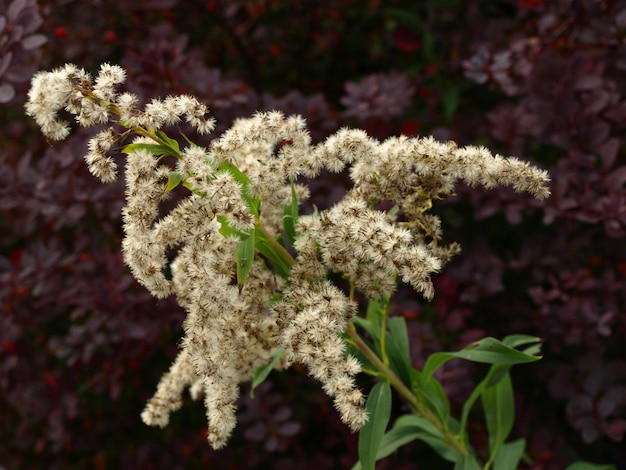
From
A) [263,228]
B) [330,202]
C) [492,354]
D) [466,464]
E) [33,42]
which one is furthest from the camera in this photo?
[330,202]

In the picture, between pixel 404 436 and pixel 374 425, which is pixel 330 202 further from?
pixel 374 425

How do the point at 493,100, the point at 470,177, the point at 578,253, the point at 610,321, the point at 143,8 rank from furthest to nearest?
1. the point at 493,100
2. the point at 143,8
3. the point at 578,253
4. the point at 610,321
5. the point at 470,177

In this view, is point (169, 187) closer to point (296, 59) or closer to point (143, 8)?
point (143, 8)

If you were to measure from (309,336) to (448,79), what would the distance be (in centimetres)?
212

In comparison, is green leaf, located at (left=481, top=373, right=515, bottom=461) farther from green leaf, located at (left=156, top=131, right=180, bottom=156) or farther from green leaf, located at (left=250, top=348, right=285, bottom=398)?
green leaf, located at (left=156, top=131, right=180, bottom=156)

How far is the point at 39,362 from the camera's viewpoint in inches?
115

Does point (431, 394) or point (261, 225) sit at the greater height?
point (261, 225)

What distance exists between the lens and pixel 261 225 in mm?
1567

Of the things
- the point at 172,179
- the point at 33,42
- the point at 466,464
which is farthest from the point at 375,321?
the point at 33,42

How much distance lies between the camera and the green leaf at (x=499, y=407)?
6.91 feet

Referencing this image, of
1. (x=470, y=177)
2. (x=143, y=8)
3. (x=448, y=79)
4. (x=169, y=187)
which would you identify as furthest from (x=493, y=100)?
(x=169, y=187)

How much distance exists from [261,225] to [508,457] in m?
1.10

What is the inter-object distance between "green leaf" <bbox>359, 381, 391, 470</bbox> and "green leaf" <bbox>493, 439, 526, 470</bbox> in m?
0.62

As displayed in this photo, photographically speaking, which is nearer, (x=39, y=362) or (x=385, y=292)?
(x=385, y=292)
